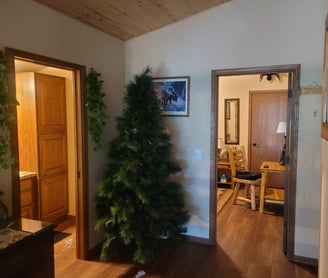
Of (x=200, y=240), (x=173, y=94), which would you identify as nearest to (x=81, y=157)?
(x=173, y=94)

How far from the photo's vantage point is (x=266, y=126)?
5.81 meters

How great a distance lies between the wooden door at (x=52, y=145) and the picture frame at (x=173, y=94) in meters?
1.41

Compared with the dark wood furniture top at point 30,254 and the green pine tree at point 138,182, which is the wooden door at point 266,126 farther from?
the dark wood furniture top at point 30,254

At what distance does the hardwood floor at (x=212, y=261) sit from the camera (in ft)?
8.77

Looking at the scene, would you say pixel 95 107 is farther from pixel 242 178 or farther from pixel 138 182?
pixel 242 178

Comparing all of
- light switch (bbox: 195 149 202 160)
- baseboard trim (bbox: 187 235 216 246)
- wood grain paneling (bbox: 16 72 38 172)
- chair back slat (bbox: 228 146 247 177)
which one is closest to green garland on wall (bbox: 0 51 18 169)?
wood grain paneling (bbox: 16 72 38 172)

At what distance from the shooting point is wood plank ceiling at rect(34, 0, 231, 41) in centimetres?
245

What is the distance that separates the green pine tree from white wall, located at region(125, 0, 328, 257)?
528 mm

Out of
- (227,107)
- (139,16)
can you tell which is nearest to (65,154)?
(139,16)

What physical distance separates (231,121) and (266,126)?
29.3 inches

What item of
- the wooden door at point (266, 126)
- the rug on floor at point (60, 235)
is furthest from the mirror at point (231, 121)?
the rug on floor at point (60, 235)

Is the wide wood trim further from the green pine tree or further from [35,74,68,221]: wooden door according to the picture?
[35,74,68,221]: wooden door

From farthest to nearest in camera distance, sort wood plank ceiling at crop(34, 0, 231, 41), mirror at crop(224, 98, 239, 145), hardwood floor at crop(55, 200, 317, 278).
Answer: mirror at crop(224, 98, 239, 145), hardwood floor at crop(55, 200, 317, 278), wood plank ceiling at crop(34, 0, 231, 41)

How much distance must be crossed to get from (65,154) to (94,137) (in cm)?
124
